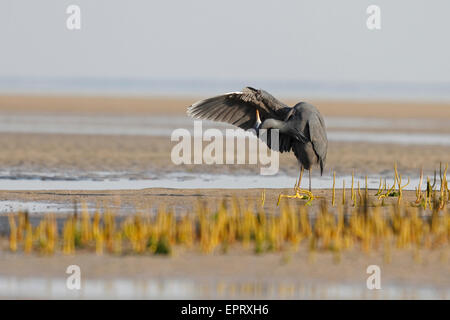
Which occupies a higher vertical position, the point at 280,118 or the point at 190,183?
the point at 280,118

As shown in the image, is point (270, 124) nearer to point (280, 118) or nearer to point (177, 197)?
point (280, 118)

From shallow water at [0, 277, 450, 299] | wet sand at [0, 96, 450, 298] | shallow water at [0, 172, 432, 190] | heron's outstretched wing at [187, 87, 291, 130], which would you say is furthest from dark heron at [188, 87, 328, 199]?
shallow water at [0, 277, 450, 299]

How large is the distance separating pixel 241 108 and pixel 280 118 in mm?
754

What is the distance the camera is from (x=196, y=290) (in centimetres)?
847

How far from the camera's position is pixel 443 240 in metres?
10.5

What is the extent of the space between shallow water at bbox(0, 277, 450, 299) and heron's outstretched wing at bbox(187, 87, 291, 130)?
234 inches

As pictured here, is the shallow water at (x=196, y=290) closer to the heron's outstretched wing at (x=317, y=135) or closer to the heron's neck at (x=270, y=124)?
the heron's neck at (x=270, y=124)

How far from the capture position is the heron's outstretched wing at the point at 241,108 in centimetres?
1448

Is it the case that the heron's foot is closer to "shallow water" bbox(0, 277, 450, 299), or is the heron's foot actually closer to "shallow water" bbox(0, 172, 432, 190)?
"shallow water" bbox(0, 172, 432, 190)

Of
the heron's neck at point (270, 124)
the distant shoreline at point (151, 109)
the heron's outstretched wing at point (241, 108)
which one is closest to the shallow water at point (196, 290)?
the heron's neck at point (270, 124)

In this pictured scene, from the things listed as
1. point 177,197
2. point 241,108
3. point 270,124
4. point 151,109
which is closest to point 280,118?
point 241,108

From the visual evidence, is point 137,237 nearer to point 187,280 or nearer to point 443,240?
point 187,280

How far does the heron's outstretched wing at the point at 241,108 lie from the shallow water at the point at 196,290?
5.95 m

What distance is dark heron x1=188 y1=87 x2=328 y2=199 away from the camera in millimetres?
13984
